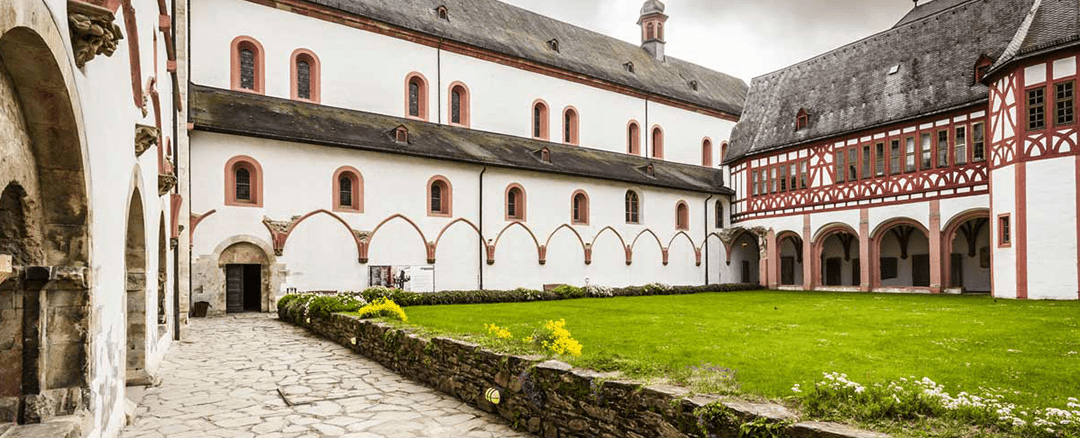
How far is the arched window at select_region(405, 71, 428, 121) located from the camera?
2504 centimetres

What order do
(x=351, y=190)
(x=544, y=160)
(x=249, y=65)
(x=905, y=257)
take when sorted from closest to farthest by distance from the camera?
(x=249, y=65) → (x=351, y=190) → (x=544, y=160) → (x=905, y=257)

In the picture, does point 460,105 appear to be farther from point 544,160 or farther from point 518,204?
point 518,204

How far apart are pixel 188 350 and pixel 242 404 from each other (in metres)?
4.85

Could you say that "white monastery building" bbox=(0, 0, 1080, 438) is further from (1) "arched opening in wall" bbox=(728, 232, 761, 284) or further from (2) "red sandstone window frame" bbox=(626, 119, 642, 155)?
(2) "red sandstone window frame" bbox=(626, 119, 642, 155)

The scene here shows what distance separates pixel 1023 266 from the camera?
18.5 meters

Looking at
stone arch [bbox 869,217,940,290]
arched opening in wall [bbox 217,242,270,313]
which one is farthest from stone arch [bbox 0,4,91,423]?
stone arch [bbox 869,217,940,290]

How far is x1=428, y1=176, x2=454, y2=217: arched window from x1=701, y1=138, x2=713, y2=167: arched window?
58.7 ft

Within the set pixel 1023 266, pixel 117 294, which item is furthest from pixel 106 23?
pixel 1023 266

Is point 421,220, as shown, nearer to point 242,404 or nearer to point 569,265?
point 569,265

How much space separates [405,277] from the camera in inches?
866

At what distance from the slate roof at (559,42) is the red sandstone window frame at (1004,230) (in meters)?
17.1

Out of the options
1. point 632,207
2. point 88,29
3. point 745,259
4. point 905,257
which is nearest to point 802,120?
point 905,257

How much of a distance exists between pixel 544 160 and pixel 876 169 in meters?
13.4

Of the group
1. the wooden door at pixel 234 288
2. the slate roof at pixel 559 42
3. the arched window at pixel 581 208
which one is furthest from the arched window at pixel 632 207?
the wooden door at pixel 234 288
